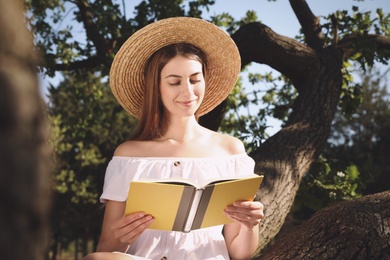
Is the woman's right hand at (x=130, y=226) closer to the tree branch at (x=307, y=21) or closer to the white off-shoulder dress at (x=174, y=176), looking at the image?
the white off-shoulder dress at (x=174, y=176)

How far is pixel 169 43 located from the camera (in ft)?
10.6

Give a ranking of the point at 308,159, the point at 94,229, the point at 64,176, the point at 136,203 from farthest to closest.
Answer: the point at 94,229 → the point at 64,176 → the point at 308,159 → the point at 136,203

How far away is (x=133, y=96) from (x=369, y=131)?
85.4 ft

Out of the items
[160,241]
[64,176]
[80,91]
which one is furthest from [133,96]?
[64,176]

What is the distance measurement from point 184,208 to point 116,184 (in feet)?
1.82

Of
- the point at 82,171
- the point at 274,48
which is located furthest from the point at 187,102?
the point at 82,171

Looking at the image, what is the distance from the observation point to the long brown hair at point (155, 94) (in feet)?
10.1

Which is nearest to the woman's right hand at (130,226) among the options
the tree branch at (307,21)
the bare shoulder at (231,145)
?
the bare shoulder at (231,145)

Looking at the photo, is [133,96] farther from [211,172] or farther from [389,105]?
[389,105]

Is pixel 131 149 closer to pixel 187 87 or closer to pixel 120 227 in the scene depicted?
pixel 187 87

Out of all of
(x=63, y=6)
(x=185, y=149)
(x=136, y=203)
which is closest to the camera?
(x=136, y=203)

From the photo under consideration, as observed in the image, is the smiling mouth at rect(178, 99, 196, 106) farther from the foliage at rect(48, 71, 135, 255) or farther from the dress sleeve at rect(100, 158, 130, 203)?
the foliage at rect(48, 71, 135, 255)

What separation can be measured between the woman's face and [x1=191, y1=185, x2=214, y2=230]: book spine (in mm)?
739

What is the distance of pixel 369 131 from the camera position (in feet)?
89.9
